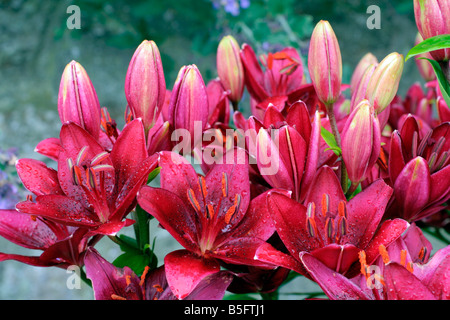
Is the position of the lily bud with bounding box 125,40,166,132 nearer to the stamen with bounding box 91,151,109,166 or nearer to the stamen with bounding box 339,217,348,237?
the stamen with bounding box 91,151,109,166

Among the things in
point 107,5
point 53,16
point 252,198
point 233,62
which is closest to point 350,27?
point 107,5

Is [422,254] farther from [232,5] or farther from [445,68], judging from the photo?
[232,5]

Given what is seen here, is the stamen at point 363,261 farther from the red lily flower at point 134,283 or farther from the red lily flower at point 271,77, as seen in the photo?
the red lily flower at point 271,77

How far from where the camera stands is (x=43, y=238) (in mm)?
435

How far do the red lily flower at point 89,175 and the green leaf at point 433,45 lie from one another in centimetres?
24

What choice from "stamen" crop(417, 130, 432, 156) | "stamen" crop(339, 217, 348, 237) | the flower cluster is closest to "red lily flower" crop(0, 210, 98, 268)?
the flower cluster

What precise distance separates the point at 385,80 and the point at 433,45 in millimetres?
47

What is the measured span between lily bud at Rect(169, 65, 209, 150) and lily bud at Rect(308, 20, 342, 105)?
11cm

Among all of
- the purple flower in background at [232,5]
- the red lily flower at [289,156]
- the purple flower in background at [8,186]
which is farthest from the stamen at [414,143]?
the purple flower in background at [232,5]

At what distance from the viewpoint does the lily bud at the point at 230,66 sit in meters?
0.53

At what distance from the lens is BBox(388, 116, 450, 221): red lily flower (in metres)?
0.40

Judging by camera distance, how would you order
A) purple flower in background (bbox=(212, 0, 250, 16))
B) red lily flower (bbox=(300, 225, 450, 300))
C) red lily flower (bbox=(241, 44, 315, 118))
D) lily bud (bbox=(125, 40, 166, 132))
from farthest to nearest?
purple flower in background (bbox=(212, 0, 250, 16)), red lily flower (bbox=(241, 44, 315, 118)), lily bud (bbox=(125, 40, 166, 132)), red lily flower (bbox=(300, 225, 450, 300))

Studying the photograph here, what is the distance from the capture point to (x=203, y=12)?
1.29 metres

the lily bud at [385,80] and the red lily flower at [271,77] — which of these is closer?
the lily bud at [385,80]
